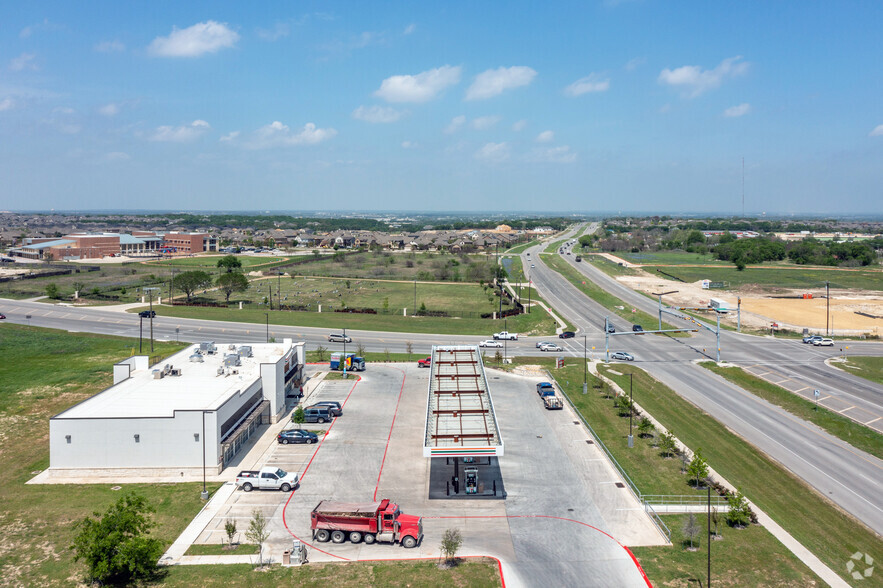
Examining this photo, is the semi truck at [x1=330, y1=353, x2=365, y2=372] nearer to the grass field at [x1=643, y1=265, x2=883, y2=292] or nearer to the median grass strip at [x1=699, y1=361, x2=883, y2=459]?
the median grass strip at [x1=699, y1=361, x2=883, y2=459]

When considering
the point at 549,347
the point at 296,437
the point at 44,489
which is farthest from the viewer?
the point at 549,347

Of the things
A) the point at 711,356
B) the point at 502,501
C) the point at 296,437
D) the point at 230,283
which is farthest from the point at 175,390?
the point at 230,283

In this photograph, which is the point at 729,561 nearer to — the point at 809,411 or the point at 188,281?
the point at 809,411

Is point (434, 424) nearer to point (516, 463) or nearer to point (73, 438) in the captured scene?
point (516, 463)

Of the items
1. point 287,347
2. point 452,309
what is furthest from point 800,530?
point 452,309

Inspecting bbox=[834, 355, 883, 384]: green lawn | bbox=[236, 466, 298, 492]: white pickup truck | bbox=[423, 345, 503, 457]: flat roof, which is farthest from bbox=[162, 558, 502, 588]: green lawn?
bbox=[834, 355, 883, 384]: green lawn
